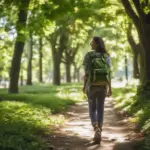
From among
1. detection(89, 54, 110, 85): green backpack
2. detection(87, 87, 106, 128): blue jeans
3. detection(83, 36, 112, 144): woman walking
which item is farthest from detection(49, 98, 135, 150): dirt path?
detection(89, 54, 110, 85): green backpack

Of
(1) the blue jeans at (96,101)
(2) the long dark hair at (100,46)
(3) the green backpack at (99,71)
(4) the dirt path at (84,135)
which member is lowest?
(4) the dirt path at (84,135)

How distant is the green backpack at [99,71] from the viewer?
800cm

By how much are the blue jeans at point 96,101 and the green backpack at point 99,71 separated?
203 millimetres

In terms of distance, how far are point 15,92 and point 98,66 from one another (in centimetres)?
1465

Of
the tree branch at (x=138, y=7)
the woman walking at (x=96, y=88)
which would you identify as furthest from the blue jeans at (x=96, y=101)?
the tree branch at (x=138, y=7)

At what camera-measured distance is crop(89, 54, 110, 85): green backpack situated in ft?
26.2

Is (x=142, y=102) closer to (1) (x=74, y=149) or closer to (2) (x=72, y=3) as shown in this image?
(2) (x=72, y=3)

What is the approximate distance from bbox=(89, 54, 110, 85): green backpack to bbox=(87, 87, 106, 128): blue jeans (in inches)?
8.0

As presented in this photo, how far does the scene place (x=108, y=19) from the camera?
23906 mm

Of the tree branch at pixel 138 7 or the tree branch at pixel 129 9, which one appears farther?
the tree branch at pixel 129 9

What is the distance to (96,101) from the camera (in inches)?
325

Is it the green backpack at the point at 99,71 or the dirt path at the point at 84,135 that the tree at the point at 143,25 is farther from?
the green backpack at the point at 99,71

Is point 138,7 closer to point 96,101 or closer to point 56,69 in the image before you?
point 96,101

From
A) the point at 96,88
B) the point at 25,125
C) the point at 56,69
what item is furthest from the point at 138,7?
the point at 56,69
